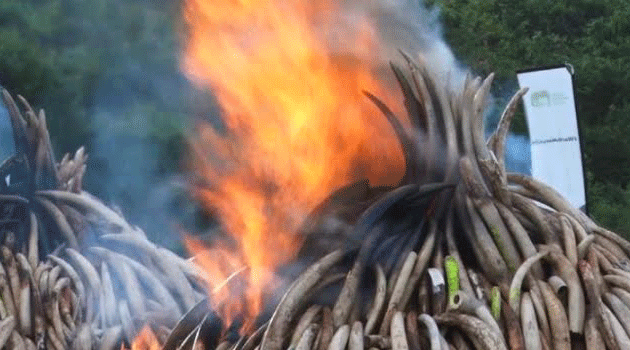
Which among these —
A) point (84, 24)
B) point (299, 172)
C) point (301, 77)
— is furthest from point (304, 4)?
point (84, 24)

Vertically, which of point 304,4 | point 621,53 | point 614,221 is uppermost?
point 304,4

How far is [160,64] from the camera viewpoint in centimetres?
1448

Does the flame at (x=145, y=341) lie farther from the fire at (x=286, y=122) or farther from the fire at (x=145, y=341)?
the fire at (x=286, y=122)

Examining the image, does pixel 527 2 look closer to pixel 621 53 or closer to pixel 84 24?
pixel 621 53

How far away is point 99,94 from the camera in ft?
65.2

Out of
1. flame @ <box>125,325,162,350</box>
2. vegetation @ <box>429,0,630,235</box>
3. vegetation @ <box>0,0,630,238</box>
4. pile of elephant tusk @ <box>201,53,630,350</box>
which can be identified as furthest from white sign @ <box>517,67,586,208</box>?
pile of elephant tusk @ <box>201,53,630,350</box>

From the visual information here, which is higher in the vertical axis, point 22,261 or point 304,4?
point 304,4

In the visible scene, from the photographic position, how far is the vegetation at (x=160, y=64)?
1689 centimetres

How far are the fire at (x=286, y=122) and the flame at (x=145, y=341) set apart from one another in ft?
1.73

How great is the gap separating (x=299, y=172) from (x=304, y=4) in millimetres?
590

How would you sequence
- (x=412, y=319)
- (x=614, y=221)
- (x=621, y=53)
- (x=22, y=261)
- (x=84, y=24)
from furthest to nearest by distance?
1. (x=621, y=53)
2. (x=614, y=221)
3. (x=84, y=24)
4. (x=22, y=261)
5. (x=412, y=319)

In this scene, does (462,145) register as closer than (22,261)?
Yes

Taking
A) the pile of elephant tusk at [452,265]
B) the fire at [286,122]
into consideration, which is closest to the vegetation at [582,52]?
the fire at [286,122]

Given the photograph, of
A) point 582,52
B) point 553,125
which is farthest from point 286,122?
point 582,52
